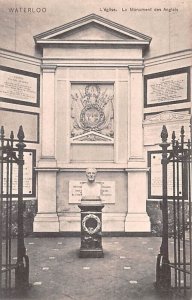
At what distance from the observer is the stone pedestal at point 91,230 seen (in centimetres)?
482

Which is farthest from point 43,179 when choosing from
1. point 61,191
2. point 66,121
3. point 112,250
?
point 112,250

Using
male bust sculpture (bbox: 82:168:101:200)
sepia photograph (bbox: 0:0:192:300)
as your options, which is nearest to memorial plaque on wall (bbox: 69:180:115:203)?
sepia photograph (bbox: 0:0:192:300)

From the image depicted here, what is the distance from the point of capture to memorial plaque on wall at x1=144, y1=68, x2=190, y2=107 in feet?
19.5

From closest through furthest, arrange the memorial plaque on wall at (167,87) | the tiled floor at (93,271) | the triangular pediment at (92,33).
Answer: the tiled floor at (93,271)
the memorial plaque on wall at (167,87)
the triangular pediment at (92,33)

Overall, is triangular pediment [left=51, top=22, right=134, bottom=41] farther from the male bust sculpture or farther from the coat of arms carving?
the male bust sculpture

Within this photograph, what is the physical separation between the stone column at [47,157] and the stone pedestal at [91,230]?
1.56 metres

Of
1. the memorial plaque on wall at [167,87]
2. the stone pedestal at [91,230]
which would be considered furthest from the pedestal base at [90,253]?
the memorial plaque on wall at [167,87]

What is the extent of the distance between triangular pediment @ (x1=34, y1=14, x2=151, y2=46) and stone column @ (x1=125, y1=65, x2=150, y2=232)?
505mm

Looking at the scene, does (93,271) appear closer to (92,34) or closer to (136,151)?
(136,151)

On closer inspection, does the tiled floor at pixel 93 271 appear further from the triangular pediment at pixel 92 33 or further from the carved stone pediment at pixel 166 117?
the triangular pediment at pixel 92 33

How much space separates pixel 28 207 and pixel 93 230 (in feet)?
6.14

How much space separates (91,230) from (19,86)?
9.25 ft

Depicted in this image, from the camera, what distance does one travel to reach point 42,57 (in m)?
6.48

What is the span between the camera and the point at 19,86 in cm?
625
